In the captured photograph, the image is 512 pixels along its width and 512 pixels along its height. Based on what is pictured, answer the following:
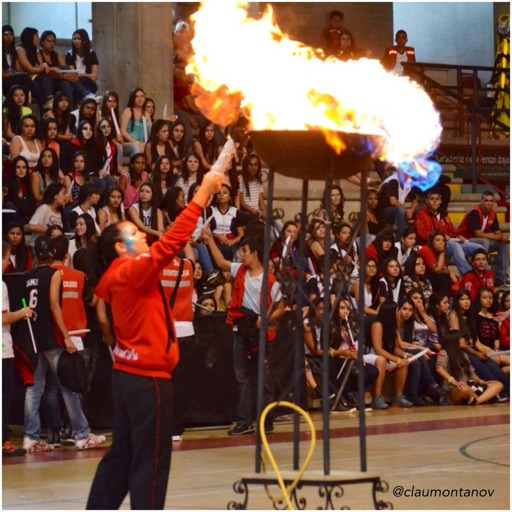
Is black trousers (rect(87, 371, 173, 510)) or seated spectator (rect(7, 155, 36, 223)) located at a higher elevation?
seated spectator (rect(7, 155, 36, 223))

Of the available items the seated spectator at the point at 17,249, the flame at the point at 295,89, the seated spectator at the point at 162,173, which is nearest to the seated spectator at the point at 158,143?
the seated spectator at the point at 162,173

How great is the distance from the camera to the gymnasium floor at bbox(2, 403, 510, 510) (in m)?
8.51

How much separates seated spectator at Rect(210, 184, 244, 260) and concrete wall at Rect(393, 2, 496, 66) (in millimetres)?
11440

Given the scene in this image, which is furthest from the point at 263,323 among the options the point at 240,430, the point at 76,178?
the point at 76,178

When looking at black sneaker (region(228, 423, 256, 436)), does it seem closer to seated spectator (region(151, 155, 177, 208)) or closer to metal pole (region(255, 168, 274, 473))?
seated spectator (region(151, 155, 177, 208))

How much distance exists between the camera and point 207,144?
16.7 metres

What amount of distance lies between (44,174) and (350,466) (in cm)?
623

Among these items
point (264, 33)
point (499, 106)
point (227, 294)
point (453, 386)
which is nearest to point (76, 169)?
point (227, 294)

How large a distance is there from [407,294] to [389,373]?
97 cm

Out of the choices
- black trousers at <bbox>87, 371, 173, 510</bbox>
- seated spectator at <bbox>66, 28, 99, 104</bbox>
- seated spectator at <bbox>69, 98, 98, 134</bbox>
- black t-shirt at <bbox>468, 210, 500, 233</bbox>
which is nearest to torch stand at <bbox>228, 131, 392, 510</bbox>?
black trousers at <bbox>87, 371, 173, 510</bbox>

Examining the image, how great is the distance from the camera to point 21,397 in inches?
478

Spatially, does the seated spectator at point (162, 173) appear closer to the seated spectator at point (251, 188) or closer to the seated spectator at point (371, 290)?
the seated spectator at point (251, 188)

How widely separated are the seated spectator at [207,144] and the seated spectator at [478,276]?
3531 mm

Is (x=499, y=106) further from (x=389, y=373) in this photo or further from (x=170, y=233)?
(x=170, y=233)
